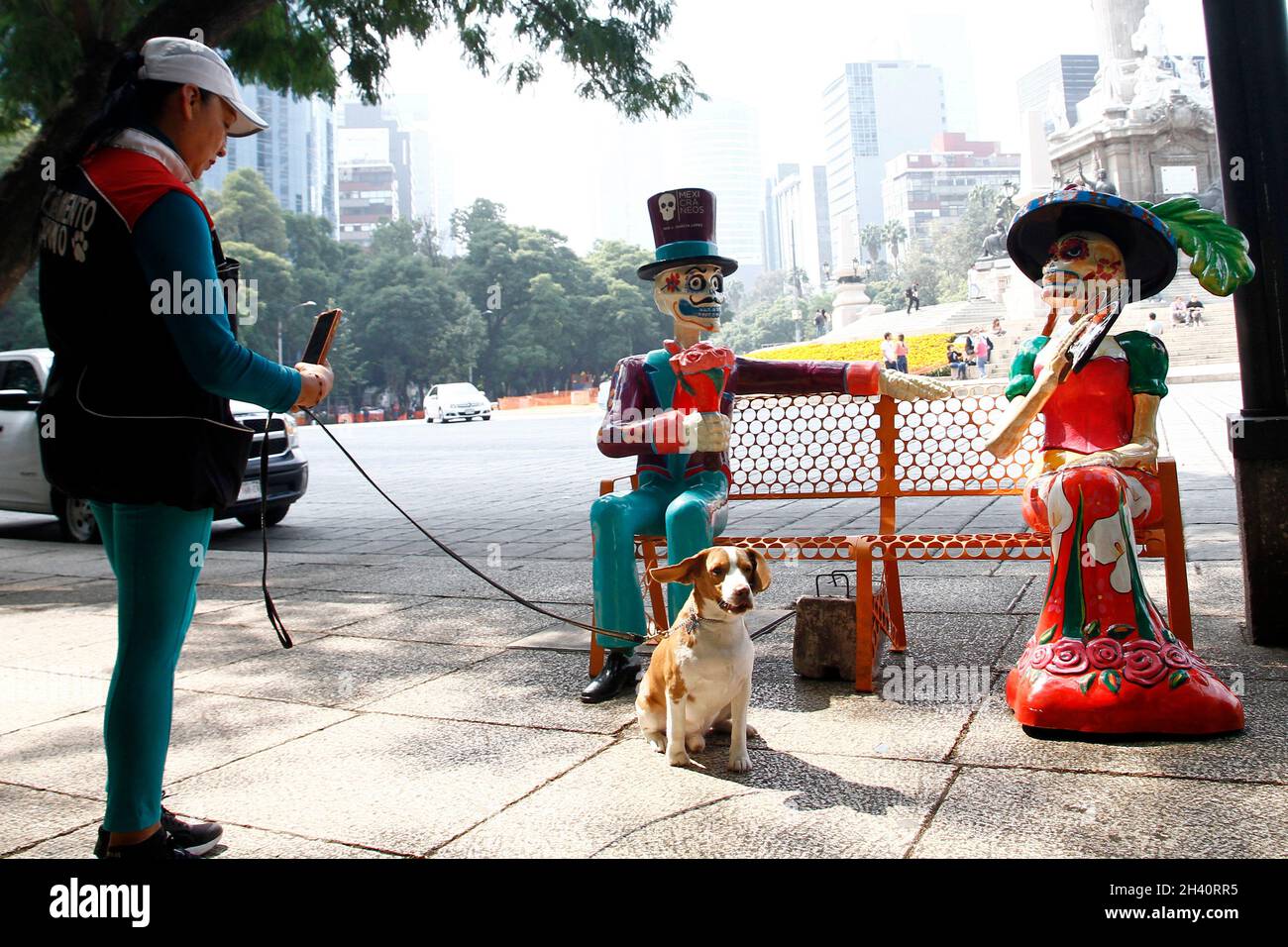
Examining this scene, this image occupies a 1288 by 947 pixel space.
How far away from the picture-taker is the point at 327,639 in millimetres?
4773

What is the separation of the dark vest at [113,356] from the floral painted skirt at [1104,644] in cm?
237

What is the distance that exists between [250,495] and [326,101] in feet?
11.6

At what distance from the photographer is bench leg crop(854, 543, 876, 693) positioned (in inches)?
139

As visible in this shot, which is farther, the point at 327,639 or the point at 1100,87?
the point at 1100,87

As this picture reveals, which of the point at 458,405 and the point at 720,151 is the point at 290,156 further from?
the point at 458,405

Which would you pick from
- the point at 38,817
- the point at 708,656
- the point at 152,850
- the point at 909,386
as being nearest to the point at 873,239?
the point at 909,386

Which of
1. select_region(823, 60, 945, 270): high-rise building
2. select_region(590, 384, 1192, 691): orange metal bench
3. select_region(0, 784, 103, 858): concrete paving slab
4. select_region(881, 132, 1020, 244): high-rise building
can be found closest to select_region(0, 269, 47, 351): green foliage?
select_region(590, 384, 1192, 691): orange metal bench

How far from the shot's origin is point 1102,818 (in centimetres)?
238

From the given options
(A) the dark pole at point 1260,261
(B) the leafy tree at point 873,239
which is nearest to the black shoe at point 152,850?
(A) the dark pole at point 1260,261

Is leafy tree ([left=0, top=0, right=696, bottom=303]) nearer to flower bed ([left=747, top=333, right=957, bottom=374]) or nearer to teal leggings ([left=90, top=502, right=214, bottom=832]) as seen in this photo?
teal leggings ([left=90, top=502, right=214, bottom=832])

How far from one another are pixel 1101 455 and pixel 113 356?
2.76 metres

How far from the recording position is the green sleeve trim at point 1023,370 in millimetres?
3430
